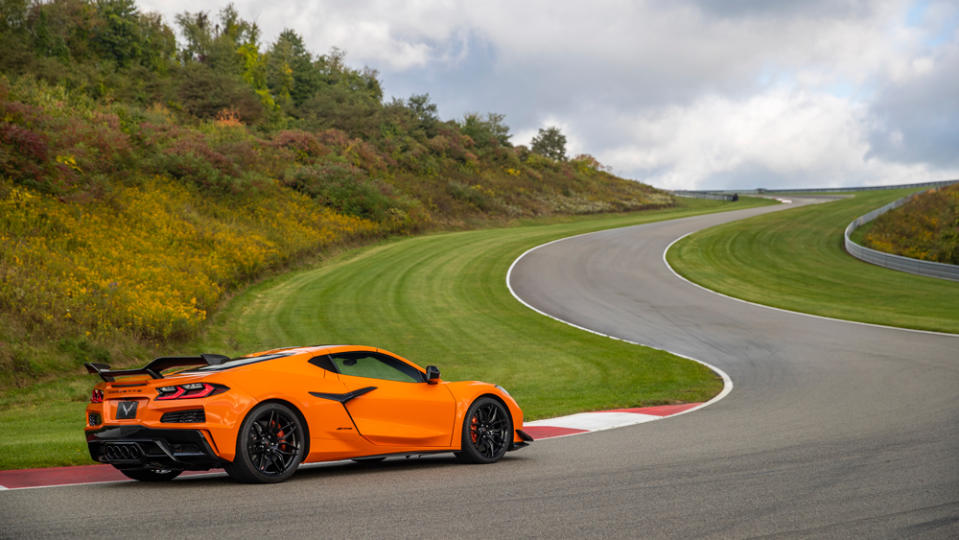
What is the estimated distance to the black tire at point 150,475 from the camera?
751 centimetres

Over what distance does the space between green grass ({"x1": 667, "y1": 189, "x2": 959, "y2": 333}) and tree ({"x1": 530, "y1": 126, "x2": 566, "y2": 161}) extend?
34095 millimetres

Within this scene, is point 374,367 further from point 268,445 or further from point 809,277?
point 809,277

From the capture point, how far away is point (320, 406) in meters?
7.32

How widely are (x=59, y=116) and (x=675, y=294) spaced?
21.9m

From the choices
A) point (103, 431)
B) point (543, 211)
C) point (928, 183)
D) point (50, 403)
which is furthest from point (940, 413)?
point (928, 183)

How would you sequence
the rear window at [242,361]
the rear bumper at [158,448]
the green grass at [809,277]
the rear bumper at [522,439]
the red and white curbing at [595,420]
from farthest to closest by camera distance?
1. the green grass at [809,277]
2. the red and white curbing at [595,420]
3. the rear bumper at [522,439]
4. the rear window at [242,361]
5. the rear bumper at [158,448]

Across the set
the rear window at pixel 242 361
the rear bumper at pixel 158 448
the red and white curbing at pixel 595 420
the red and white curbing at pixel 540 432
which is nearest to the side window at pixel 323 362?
the rear window at pixel 242 361

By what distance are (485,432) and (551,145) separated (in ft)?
253

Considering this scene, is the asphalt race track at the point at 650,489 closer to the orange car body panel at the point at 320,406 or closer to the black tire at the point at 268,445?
the black tire at the point at 268,445

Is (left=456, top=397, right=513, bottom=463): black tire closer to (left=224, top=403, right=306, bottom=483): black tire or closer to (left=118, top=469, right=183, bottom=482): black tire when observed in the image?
(left=224, top=403, right=306, bottom=483): black tire

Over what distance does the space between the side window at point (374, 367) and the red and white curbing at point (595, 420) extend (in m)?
3.06

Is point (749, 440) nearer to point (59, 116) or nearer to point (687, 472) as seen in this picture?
point (687, 472)

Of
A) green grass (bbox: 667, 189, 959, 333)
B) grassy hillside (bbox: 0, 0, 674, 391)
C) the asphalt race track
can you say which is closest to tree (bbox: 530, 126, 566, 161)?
grassy hillside (bbox: 0, 0, 674, 391)

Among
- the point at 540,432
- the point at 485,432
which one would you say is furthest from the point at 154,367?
the point at 540,432
